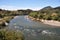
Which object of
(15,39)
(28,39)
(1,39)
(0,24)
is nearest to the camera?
(1,39)

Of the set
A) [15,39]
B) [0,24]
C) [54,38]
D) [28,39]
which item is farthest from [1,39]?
[0,24]

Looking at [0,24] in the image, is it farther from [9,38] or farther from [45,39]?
[9,38]

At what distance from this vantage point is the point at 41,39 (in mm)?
34938

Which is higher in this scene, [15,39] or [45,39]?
[15,39]

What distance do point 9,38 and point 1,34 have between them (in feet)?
4.64

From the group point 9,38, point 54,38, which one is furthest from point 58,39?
point 9,38

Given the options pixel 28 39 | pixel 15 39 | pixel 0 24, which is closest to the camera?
pixel 15 39

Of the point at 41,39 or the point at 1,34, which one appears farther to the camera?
the point at 41,39

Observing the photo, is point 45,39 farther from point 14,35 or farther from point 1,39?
point 1,39

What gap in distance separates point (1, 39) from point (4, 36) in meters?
1.05

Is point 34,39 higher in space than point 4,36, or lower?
lower

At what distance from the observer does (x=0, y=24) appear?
2403 inches

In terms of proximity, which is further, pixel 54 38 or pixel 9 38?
pixel 54 38

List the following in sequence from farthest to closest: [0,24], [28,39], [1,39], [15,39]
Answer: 1. [0,24]
2. [28,39]
3. [15,39]
4. [1,39]
